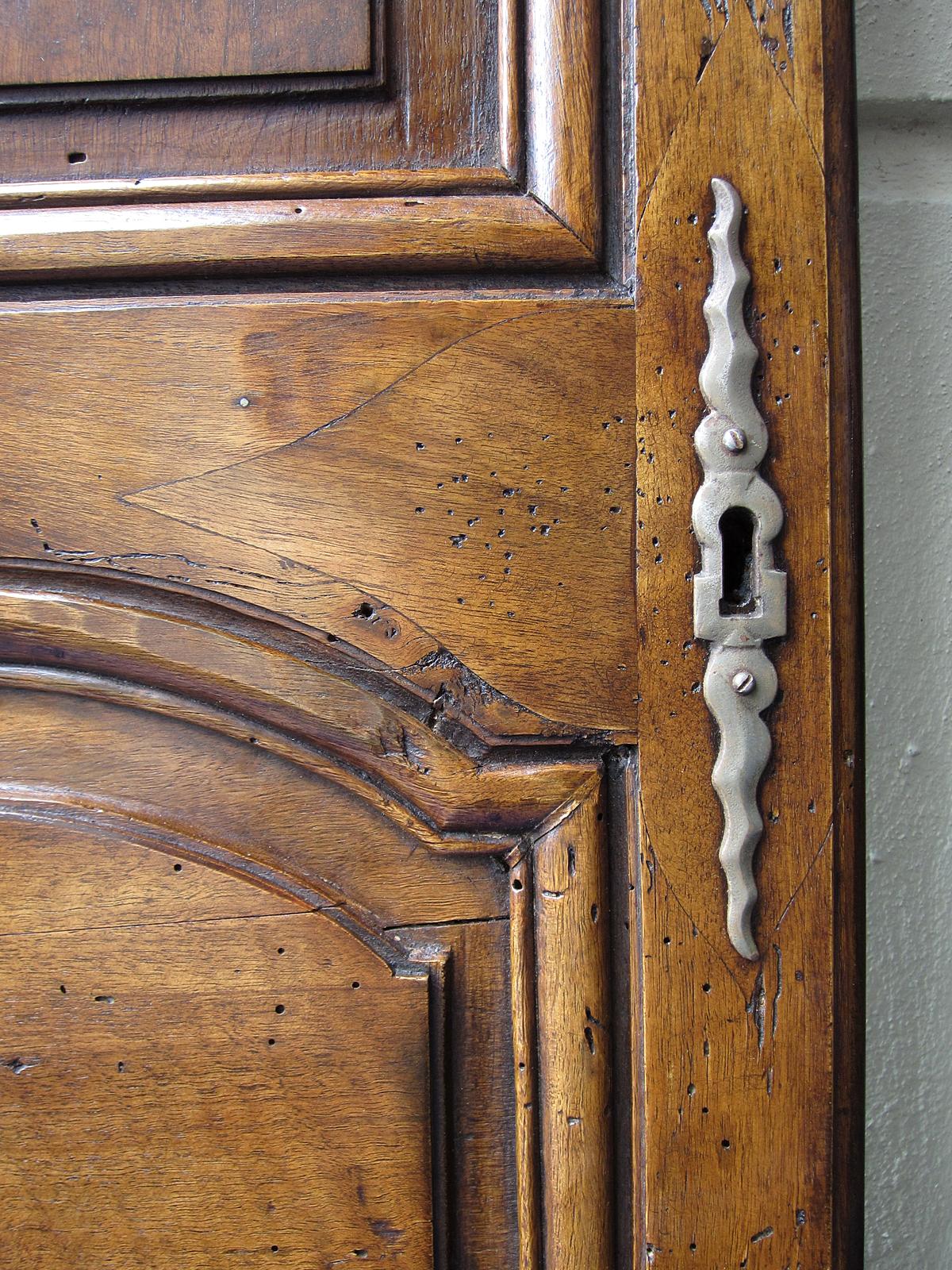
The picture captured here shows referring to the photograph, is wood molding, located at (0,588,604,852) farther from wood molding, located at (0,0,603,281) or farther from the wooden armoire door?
wood molding, located at (0,0,603,281)

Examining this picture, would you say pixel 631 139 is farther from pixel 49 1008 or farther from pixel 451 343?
pixel 49 1008

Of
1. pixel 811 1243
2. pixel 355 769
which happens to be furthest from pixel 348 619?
pixel 811 1243

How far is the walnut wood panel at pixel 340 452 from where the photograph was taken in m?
0.37

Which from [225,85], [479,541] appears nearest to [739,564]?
[479,541]

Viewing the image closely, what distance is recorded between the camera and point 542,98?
0.37 metres

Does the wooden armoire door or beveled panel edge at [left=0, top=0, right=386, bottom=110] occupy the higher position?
beveled panel edge at [left=0, top=0, right=386, bottom=110]

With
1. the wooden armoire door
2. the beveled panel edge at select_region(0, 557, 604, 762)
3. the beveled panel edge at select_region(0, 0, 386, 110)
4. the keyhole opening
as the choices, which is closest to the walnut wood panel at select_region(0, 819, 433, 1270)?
the wooden armoire door

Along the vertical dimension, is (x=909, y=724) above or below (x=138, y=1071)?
above

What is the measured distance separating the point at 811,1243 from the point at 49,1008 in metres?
0.37

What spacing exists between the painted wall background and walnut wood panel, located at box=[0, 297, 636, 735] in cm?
17

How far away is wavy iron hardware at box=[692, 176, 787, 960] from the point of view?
1.20 ft

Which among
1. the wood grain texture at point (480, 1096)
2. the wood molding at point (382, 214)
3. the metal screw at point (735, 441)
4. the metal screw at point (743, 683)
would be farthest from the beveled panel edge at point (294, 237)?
the wood grain texture at point (480, 1096)

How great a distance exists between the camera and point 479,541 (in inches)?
14.7

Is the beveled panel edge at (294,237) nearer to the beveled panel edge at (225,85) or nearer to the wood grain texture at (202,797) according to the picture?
the beveled panel edge at (225,85)
